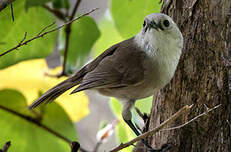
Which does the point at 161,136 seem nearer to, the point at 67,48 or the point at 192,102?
the point at 192,102

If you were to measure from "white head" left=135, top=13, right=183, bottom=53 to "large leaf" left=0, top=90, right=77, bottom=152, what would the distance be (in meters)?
0.35

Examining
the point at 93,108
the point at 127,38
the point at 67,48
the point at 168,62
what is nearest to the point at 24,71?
the point at 67,48

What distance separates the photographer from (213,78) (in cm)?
96

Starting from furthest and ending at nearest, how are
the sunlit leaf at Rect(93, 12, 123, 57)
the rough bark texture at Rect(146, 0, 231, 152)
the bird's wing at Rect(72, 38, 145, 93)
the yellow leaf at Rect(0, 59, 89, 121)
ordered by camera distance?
the sunlit leaf at Rect(93, 12, 123, 57) < the yellow leaf at Rect(0, 59, 89, 121) < the bird's wing at Rect(72, 38, 145, 93) < the rough bark texture at Rect(146, 0, 231, 152)

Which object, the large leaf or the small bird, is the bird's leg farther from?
the large leaf

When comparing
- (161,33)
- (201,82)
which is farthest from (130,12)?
(201,82)

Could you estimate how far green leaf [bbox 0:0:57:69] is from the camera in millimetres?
1018

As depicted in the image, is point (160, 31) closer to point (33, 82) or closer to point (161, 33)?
point (161, 33)

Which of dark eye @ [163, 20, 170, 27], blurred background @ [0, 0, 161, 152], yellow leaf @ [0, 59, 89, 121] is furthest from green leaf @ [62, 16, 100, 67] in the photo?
dark eye @ [163, 20, 170, 27]

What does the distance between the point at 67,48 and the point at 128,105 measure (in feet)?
0.88

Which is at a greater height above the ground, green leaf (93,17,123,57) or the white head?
the white head

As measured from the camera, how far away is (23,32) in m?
1.06

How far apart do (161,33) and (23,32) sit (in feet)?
1.35

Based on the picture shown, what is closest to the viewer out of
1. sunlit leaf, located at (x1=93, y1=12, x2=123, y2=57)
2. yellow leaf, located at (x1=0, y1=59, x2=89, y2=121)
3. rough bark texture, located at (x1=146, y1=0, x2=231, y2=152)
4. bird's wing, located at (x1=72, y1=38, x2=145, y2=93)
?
rough bark texture, located at (x1=146, y1=0, x2=231, y2=152)
